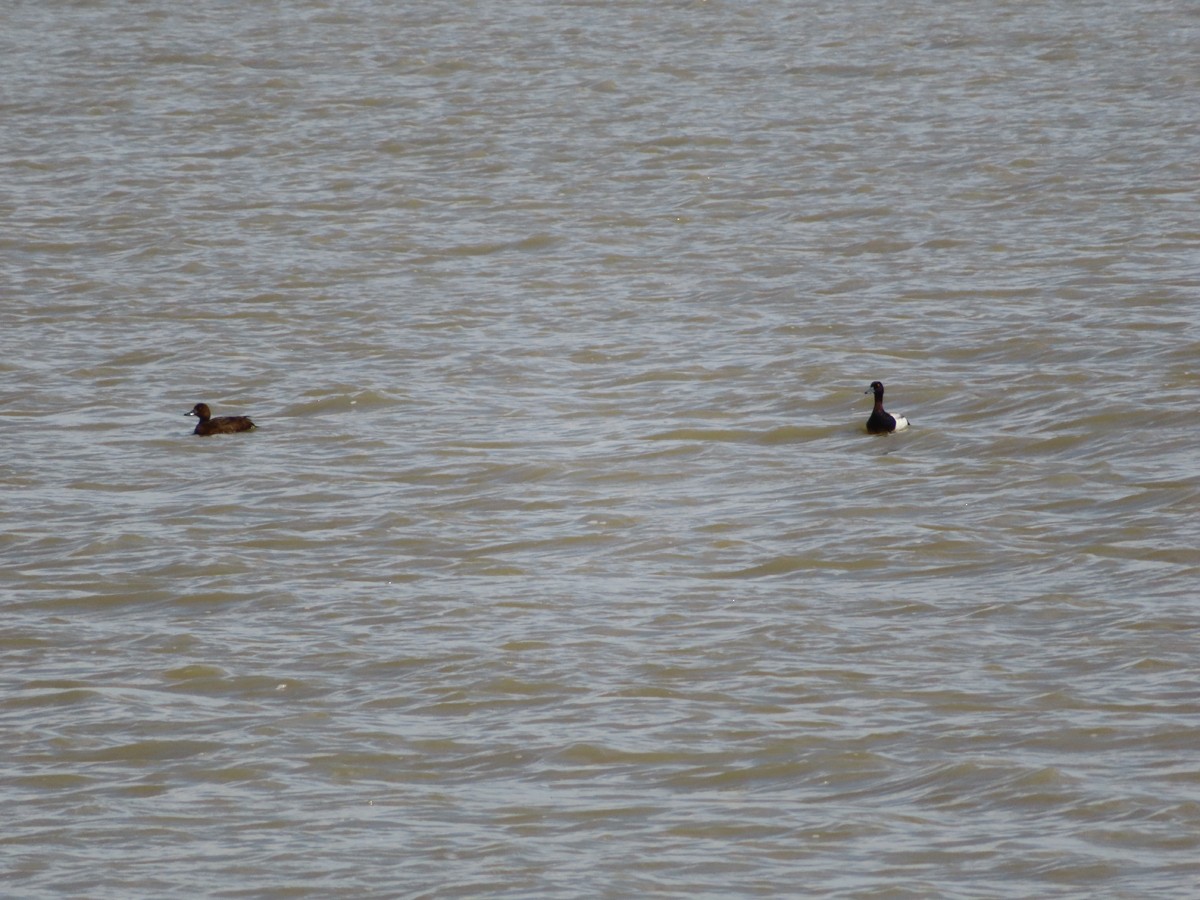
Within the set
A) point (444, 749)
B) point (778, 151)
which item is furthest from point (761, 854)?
point (778, 151)

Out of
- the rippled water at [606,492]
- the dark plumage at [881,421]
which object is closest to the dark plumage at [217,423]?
the rippled water at [606,492]

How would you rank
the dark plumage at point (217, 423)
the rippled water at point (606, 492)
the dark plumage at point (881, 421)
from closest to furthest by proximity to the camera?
the rippled water at point (606, 492) < the dark plumage at point (881, 421) < the dark plumage at point (217, 423)

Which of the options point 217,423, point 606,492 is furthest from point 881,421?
point 217,423

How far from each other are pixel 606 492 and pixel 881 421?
70.2 inches

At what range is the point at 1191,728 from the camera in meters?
8.02

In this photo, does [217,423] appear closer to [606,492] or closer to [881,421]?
[606,492]

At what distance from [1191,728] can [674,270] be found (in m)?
9.26

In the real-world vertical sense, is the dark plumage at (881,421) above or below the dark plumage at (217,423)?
below

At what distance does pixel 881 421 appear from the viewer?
1225 centimetres

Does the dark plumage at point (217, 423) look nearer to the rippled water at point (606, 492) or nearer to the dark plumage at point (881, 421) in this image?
the rippled water at point (606, 492)

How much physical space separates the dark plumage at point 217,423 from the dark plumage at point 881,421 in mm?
3786

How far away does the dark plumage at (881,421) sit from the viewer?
40.2 ft

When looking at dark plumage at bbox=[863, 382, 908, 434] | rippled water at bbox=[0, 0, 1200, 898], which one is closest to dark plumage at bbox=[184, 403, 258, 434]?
rippled water at bbox=[0, 0, 1200, 898]

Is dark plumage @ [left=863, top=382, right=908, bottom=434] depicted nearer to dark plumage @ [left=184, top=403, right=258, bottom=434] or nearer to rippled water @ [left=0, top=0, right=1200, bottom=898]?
rippled water @ [left=0, top=0, right=1200, bottom=898]
